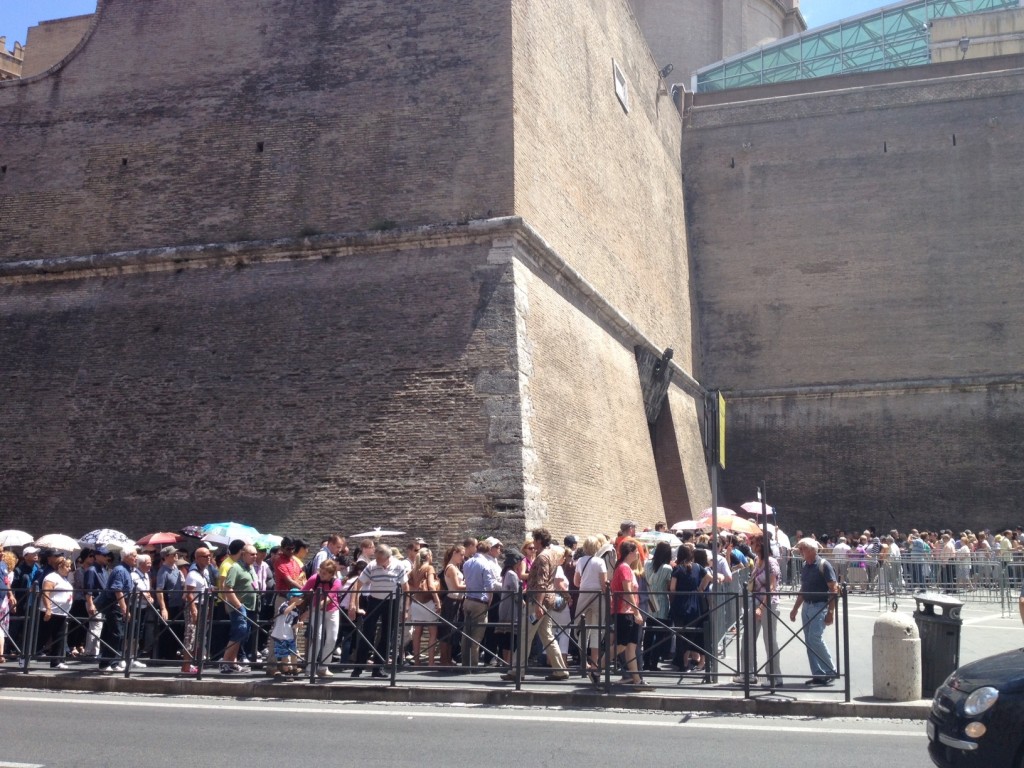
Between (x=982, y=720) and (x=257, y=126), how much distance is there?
1534cm

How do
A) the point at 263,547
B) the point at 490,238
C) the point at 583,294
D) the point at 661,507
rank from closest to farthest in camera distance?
the point at 263,547 < the point at 490,238 < the point at 583,294 < the point at 661,507

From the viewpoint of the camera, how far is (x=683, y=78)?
125 feet

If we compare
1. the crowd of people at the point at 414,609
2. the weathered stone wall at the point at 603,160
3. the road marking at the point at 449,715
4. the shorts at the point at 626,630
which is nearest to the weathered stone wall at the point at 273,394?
the weathered stone wall at the point at 603,160

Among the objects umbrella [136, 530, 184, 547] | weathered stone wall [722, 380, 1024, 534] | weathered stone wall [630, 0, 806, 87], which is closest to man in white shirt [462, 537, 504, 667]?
umbrella [136, 530, 184, 547]

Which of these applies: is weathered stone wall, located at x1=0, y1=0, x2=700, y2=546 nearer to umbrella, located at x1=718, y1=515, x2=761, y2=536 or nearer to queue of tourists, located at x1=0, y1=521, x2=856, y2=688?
umbrella, located at x1=718, y1=515, x2=761, y2=536

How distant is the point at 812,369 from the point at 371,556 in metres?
19.0

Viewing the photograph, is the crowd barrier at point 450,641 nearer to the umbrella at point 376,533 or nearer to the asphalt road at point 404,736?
the asphalt road at point 404,736

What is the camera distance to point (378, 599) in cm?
1057

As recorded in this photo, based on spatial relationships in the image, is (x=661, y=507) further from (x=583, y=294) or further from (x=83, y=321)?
(x=83, y=321)

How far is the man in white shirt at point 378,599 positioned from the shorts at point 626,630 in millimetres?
2030

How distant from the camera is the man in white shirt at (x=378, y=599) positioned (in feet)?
34.6

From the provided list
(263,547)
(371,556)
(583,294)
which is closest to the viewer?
(371,556)

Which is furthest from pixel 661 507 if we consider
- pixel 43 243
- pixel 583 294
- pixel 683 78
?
pixel 683 78

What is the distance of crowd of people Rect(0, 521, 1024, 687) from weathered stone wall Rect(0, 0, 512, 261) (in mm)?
6819
